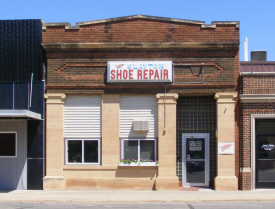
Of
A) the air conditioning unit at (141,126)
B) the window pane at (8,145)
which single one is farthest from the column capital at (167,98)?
the window pane at (8,145)

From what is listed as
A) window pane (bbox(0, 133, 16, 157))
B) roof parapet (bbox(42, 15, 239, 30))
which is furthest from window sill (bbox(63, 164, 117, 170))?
roof parapet (bbox(42, 15, 239, 30))

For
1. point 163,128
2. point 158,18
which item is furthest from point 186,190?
point 158,18

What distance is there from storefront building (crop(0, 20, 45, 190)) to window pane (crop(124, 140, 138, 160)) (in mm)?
3245

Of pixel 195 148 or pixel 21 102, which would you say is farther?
pixel 195 148

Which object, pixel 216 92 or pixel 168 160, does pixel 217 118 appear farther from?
pixel 168 160

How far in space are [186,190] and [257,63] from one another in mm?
6136

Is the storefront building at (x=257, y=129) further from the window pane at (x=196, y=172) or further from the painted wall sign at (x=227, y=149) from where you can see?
the window pane at (x=196, y=172)

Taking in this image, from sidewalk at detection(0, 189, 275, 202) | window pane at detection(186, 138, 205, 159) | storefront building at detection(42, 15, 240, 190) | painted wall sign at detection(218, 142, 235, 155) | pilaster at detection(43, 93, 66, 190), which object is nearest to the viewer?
sidewalk at detection(0, 189, 275, 202)

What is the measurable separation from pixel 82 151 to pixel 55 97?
2.37 metres

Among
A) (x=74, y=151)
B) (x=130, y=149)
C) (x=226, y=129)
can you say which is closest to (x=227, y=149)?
(x=226, y=129)

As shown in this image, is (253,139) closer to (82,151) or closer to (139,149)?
(139,149)

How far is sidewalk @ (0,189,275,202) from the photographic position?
12773mm

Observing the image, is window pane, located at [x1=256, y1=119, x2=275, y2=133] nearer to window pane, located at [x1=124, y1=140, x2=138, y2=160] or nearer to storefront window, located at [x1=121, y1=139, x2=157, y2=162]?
storefront window, located at [x1=121, y1=139, x2=157, y2=162]

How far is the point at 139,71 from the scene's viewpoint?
1477 cm
